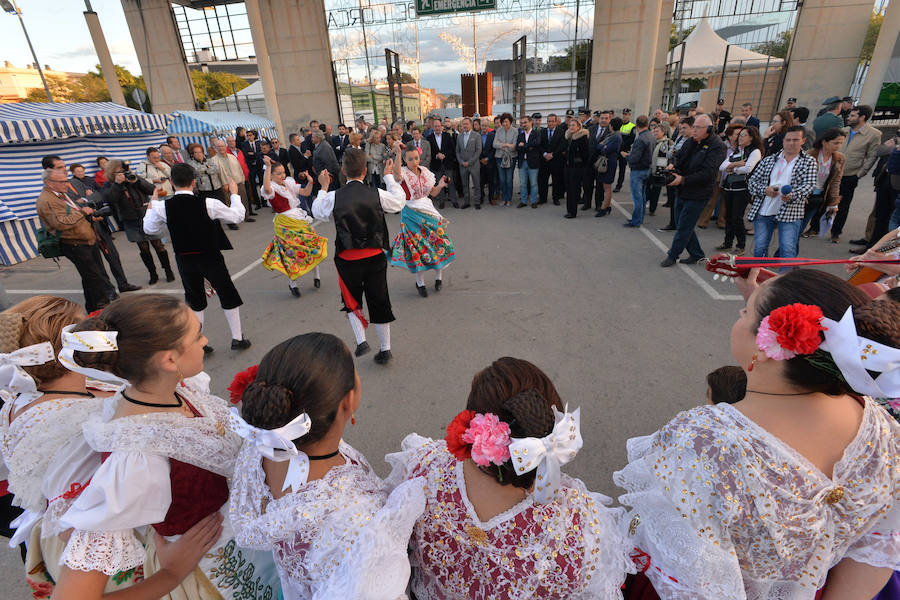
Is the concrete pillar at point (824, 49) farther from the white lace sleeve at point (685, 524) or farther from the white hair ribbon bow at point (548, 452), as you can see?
the white hair ribbon bow at point (548, 452)

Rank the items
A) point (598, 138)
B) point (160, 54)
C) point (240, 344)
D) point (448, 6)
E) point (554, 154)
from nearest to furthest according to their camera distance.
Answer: point (240, 344), point (598, 138), point (554, 154), point (448, 6), point (160, 54)

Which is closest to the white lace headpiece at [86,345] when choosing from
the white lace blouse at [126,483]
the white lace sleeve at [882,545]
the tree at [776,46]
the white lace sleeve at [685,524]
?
the white lace blouse at [126,483]

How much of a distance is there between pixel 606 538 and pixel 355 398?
0.84 m

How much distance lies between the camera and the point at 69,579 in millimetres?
1140

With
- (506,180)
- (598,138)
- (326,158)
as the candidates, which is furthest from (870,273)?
(326,158)

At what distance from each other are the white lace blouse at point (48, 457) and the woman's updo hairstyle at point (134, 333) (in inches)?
8.5

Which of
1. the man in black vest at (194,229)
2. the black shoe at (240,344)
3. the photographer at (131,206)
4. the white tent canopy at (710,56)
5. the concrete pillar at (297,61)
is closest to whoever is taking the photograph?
the man in black vest at (194,229)

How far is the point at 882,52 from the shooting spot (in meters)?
11.8

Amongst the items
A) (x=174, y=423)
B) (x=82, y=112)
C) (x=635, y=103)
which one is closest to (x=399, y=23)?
(x=635, y=103)

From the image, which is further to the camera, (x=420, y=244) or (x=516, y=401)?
(x=420, y=244)

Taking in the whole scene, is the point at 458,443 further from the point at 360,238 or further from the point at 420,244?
the point at 420,244

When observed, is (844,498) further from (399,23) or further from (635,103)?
(399,23)

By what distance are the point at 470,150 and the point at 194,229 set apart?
6696 mm

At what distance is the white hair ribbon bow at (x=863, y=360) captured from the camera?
103 centimetres
